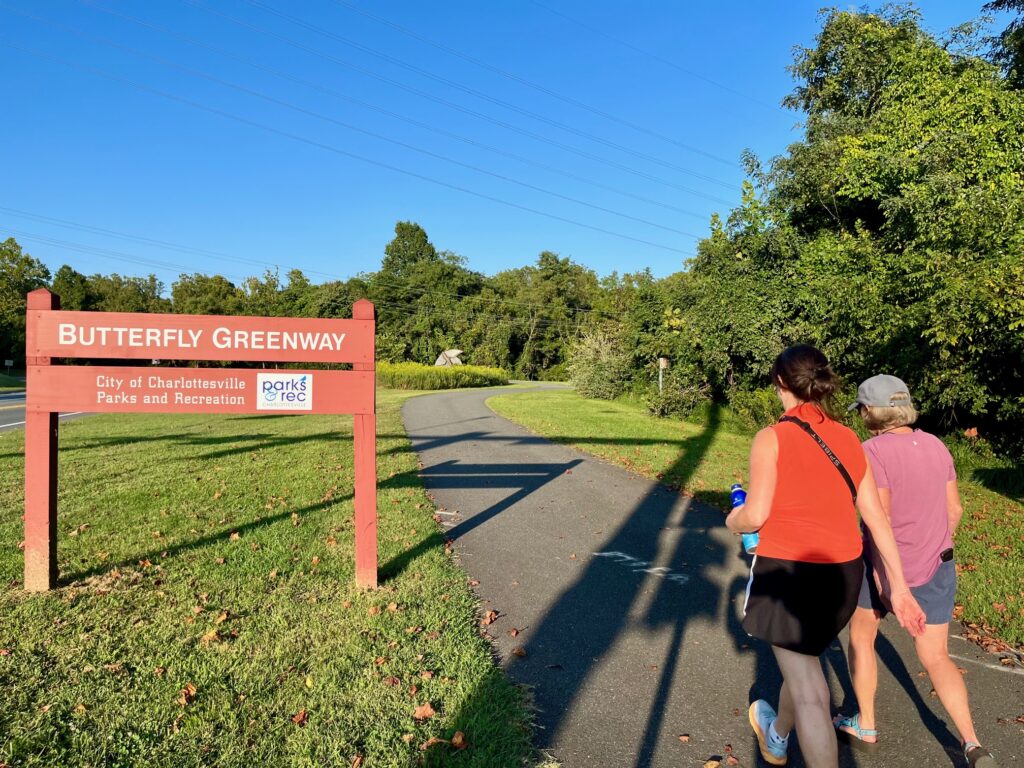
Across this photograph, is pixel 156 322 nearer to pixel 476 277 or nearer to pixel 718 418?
pixel 718 418

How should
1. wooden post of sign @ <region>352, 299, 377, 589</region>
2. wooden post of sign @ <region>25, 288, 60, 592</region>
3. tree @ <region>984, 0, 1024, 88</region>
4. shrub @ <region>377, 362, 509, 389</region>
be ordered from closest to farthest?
wooden post of sign @ <region>25, 288, 60, 592</region> < wooden post of sign @ <region>352, 299, 377, 589</region> < tree @ <region>984, 0, 1024, 88</region> < shrub @ <region>377, 362, 509, 389</region>

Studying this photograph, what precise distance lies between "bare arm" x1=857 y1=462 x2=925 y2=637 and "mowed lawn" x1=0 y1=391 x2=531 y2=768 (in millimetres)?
1646

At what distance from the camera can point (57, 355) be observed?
15.0ft

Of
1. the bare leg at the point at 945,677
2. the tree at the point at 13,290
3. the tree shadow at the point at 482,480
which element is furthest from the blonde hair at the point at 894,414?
the tree at the point at 13,290

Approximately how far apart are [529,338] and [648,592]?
75.4 metres

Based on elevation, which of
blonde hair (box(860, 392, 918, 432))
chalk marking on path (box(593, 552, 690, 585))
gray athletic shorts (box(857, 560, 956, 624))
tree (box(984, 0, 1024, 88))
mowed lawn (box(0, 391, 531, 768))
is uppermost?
tree (box(984, 0, 1024, 88))

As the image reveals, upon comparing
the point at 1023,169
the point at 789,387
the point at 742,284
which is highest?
the point at 1023,169

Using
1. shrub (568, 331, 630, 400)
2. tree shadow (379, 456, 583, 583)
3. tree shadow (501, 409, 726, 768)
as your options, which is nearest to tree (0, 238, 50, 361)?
shrub (568, 331, 630, 400)

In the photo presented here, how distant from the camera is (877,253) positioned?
13.9m

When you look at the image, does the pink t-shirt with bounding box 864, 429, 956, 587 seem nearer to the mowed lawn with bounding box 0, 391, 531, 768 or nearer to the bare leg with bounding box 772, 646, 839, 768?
the bare leg with bounding box 772, 646, 839, 768

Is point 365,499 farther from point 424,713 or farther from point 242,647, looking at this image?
point 424,713

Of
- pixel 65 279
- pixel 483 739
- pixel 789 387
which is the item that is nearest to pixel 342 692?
pixel 483 739

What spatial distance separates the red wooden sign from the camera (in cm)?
460

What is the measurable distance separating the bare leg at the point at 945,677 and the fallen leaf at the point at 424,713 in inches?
84.2
